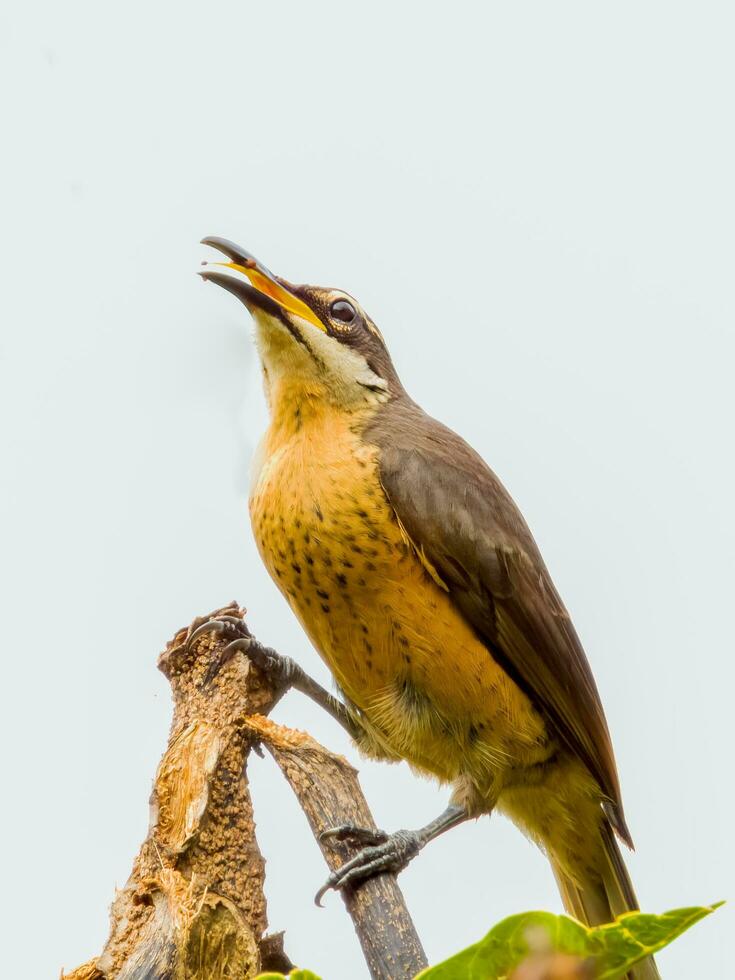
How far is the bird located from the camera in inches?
167

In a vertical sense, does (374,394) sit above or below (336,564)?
above

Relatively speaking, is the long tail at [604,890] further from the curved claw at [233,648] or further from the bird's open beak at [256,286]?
the bird's open beak at [256,286]

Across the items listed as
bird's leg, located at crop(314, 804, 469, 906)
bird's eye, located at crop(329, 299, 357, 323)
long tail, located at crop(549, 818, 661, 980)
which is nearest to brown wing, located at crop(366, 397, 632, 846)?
long tail, located at crop(549, 818, 661, 980)

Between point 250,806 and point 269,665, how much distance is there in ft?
2.09

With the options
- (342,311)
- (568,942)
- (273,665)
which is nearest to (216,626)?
(273,665)

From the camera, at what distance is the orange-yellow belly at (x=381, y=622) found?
4199 mm

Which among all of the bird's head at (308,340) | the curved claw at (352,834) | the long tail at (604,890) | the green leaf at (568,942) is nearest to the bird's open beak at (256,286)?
the bird's head at (308,340)

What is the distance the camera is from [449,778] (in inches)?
180

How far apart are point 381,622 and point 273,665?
41 centimetres

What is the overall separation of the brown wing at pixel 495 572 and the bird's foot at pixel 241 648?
0.68 m

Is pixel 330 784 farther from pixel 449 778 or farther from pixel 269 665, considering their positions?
pixel 449 778

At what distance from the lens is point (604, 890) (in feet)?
16.7

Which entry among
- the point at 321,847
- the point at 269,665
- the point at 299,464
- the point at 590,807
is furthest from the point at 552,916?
the point at 590,807

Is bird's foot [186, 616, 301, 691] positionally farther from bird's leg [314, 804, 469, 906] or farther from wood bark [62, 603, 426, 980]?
bird's leg [314, 804, 469, 906]
